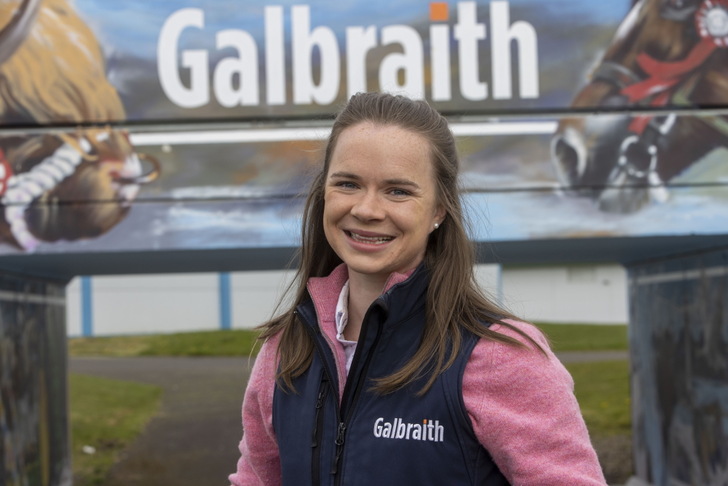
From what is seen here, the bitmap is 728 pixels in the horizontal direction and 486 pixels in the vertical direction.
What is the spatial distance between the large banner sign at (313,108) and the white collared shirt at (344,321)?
3844mm

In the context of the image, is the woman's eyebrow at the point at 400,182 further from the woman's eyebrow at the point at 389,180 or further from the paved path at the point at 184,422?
the paved path at the point at 184,422

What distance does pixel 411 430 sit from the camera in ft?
5.64

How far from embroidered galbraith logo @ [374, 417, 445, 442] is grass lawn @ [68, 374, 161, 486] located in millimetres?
8181

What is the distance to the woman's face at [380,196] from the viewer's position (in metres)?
1.88

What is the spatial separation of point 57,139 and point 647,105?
386 centimetres

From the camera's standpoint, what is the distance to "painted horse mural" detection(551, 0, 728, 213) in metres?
5.85

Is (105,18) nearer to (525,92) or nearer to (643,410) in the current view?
(525,92)

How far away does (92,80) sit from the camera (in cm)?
597

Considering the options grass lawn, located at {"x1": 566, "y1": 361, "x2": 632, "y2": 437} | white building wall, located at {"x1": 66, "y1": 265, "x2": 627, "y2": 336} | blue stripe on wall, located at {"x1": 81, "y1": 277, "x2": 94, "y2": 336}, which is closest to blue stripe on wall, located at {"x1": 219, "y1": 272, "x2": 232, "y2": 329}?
white building wall, located at {"x1": 66, "y1": 265, "x2": 627, "y2": 336}

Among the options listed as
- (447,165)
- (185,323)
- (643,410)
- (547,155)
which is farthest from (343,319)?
(185,323)

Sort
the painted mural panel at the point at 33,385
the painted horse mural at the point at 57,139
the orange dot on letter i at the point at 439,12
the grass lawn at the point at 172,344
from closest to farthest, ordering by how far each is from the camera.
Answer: the painted horse mural at the point at 57,139
the orange dot on letter i at the point at 439,12
the painted mural panel at the point at 33,385
the grass lawn at the point at 172,344

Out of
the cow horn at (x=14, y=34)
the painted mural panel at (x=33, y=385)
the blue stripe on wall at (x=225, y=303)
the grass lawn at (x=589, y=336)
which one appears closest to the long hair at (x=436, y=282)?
the cow horn at (x=14, y=34)

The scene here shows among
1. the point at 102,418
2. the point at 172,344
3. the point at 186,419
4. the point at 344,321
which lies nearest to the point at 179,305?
the point at 172,344

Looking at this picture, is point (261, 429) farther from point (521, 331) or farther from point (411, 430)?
point (521, 331)
